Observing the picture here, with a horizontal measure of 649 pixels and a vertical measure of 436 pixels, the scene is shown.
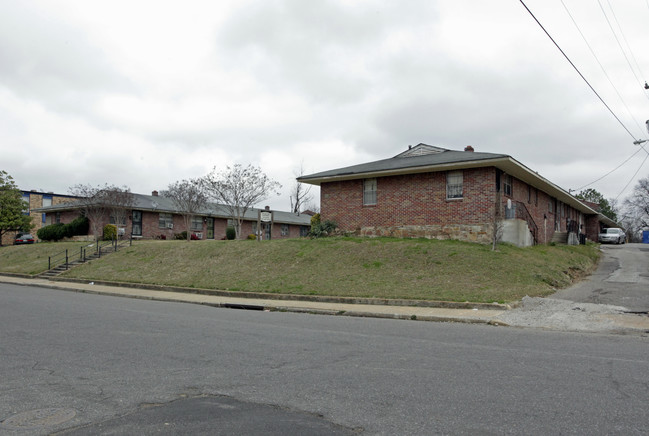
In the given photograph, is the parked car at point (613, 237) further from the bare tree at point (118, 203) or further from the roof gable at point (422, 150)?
the bare tree at point (118, 203)

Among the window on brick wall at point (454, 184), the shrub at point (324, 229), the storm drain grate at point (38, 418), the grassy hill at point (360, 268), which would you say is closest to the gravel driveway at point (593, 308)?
the grassy hill at point (360, 268)

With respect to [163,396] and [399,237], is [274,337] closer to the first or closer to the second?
[163,396]

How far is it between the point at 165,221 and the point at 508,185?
29.4 m

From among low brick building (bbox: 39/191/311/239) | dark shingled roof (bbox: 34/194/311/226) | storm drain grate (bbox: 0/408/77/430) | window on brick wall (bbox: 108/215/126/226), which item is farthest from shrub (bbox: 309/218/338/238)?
storm drain grate (bbox: 0/408/77/430)

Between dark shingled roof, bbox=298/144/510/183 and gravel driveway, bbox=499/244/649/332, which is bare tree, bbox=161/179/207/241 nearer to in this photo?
dark shingled roof, bbox=298/144/510/183

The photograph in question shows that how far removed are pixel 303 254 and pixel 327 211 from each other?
6.11 metres

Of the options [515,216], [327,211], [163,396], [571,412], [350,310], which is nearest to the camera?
[571,412]

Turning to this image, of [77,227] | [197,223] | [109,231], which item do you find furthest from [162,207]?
[77,227]

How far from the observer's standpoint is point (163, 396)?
17.9 ft

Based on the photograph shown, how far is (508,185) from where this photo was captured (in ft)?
78.3

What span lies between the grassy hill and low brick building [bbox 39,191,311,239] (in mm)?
13263

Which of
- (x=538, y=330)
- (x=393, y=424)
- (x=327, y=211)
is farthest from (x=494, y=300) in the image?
(x=327, y=211)

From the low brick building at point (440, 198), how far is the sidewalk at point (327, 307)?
795cm

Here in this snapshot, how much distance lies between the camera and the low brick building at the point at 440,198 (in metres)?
21.8
